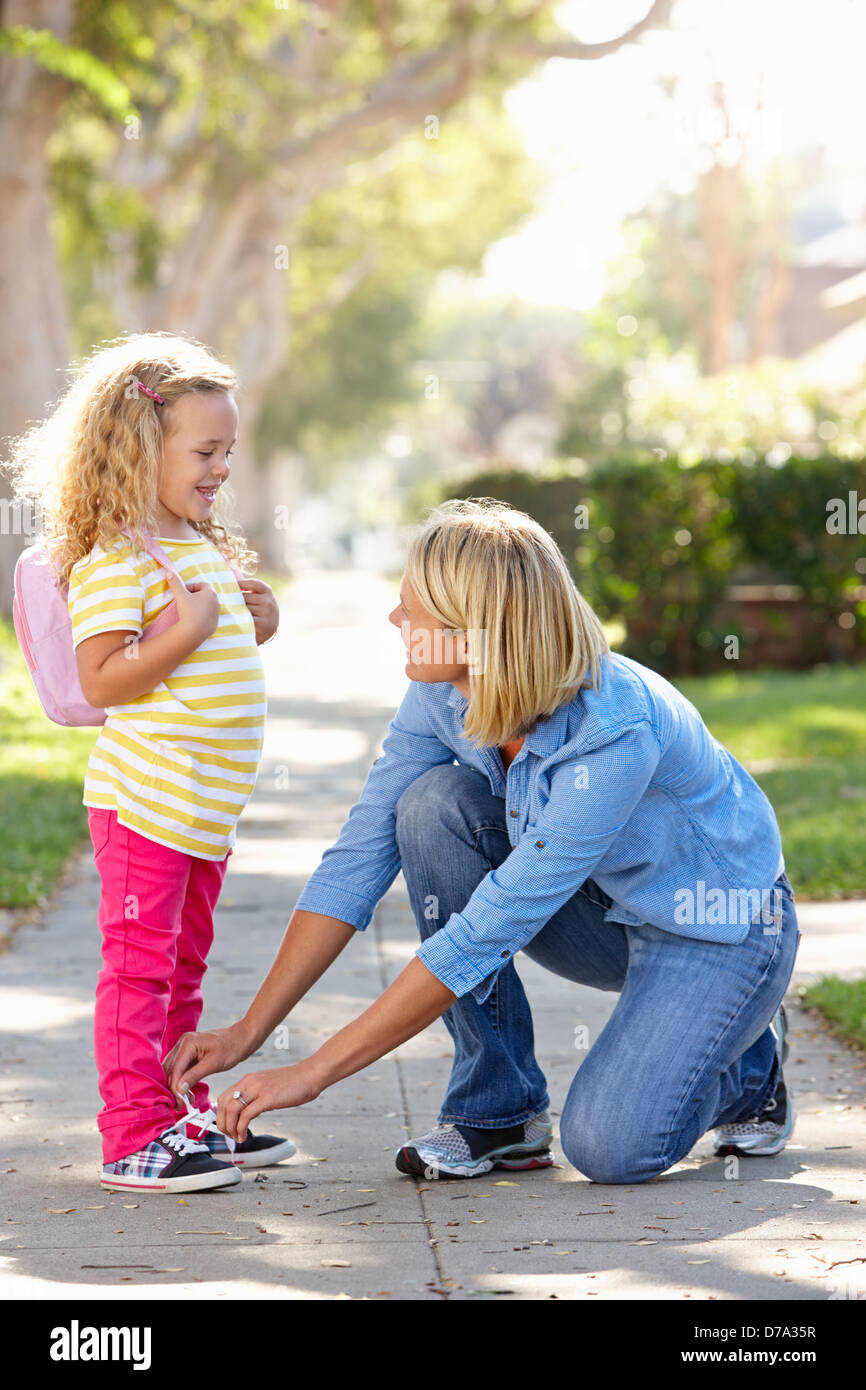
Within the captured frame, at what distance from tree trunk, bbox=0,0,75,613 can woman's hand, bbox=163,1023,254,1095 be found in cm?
1180

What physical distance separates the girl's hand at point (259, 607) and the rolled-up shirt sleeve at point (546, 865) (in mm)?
880

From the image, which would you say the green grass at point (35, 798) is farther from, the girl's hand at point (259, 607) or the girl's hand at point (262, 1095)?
the girl's hand at point (262, 1095)

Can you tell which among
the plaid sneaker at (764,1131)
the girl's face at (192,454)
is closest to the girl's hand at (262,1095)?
the plaid sneaker at (764,1131)

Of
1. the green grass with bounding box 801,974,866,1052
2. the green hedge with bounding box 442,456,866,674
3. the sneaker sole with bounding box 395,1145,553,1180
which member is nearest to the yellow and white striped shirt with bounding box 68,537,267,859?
the sneaker sole with bounding box 395,1145,553,1180

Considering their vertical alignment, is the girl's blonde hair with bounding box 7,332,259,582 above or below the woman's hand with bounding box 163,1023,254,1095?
above

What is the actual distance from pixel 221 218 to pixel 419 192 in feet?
34.9

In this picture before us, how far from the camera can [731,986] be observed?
10.7ft

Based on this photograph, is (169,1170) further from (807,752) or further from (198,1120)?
(807,752)

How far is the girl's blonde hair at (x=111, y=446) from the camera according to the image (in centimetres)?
330

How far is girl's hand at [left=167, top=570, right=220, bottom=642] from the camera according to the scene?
127 inches

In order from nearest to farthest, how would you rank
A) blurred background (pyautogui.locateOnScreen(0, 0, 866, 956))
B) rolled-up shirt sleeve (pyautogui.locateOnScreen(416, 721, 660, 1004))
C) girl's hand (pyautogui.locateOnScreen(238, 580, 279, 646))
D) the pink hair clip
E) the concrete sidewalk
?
the concrete sidewalk, rolled-up shirt sleeve (pyautogui.locateOnScreen(416, 721, 660, 1004)), the pink hair clip, girl's hand (pyautogui.locateOnScreen(238, 580, 279, 646)), blurred background (pyautogui.locateOnScreen(0, 0, 866, 956))

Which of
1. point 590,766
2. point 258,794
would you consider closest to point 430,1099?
point 590,766

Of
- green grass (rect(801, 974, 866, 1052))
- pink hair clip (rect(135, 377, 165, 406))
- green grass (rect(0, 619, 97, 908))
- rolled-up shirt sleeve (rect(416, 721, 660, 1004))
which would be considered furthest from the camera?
green grass (rect(0, 619, 97, 908))

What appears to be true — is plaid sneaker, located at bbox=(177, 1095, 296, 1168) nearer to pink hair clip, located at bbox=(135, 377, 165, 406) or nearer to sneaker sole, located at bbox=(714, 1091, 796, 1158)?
sneaker sole, located at bbox=(714, 1091, 796, 1158)
